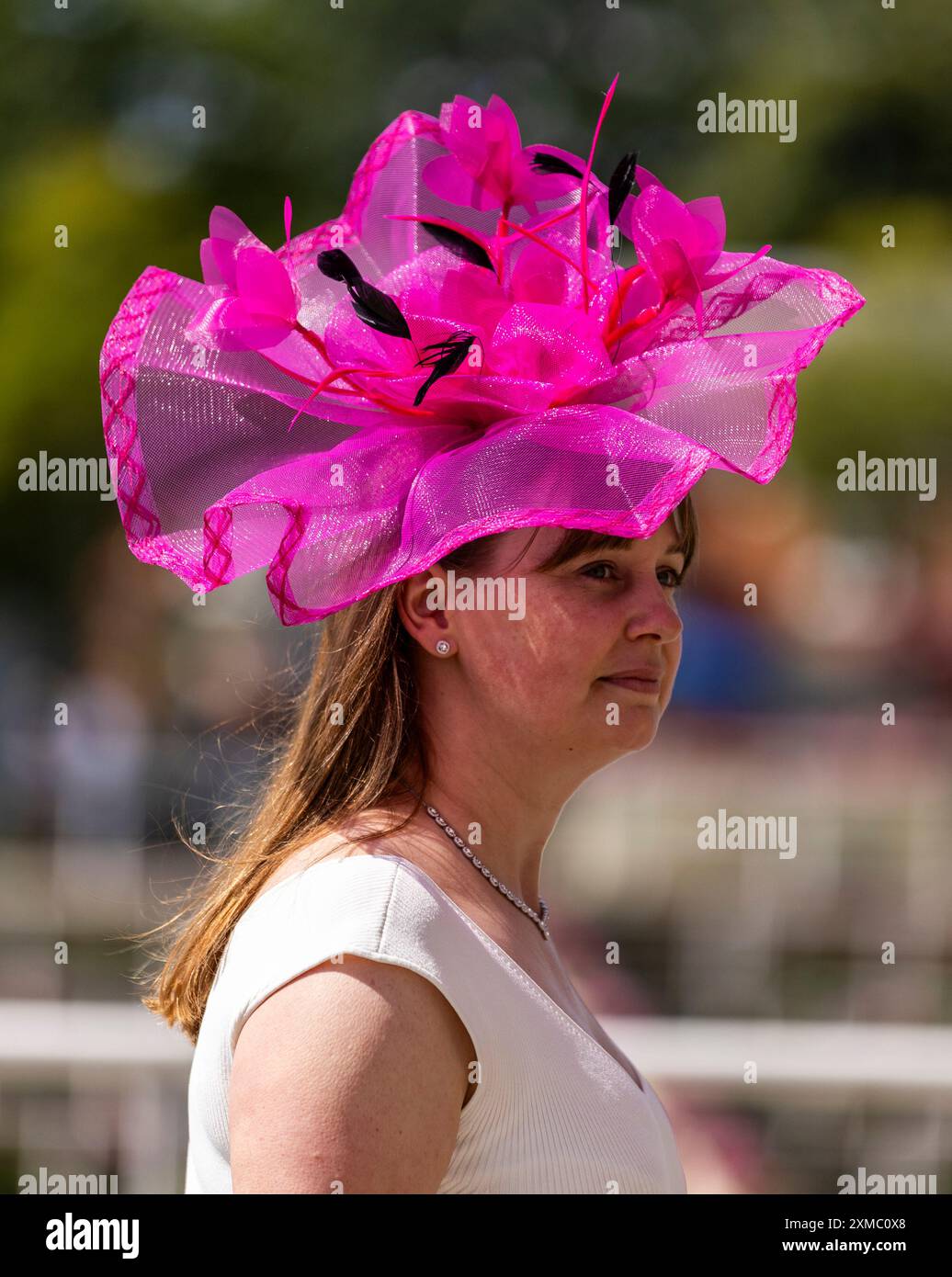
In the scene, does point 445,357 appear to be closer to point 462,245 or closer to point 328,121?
point 462,245

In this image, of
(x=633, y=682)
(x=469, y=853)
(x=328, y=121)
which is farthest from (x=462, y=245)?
(x=328, y=121)

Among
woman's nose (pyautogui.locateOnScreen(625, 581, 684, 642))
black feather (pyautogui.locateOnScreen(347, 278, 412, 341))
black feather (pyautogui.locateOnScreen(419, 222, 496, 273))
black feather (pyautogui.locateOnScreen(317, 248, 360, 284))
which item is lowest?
woman's nose (pyautogui.locateOnScreen(625, 581, 684, 642))

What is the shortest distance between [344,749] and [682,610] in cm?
330

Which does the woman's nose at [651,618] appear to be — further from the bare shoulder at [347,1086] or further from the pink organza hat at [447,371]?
the bare shoulder at [347,1086]

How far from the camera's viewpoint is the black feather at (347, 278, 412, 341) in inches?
59.6

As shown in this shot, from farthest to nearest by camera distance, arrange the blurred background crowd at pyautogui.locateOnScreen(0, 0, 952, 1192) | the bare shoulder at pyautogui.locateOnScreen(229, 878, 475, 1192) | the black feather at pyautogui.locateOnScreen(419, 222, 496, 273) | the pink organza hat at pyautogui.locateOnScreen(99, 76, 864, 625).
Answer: the blurred background crowd at pyautogui.locateOnScreen(0, 0, 952, 1192)
the black feather at pyautogui.locateOnScreen(419, 222, 496, 273)
the pink organza hat at pyautogui.locateOnScreen(99, 76, 864, 625)
the bare shoulder at pyautogui.locateOnScreen(229, 878, 475, 1192)

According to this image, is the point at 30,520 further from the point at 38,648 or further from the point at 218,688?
the point at 218,688

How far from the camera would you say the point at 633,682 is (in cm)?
157

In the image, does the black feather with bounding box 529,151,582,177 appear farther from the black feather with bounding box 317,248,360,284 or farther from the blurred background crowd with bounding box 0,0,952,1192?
the blurred background crowd with bounding box 0,0,952,1192

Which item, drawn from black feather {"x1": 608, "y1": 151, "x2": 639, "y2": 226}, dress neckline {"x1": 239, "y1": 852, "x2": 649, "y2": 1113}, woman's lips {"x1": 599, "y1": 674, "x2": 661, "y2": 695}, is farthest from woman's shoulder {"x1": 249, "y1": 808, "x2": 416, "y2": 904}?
black feather {"x1": 608, "y1": 151, "x2": 639, "y2": 226}

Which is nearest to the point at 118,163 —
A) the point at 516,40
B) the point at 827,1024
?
the point at 516,40

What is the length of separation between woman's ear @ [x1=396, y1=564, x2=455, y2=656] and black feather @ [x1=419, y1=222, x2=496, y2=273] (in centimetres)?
34

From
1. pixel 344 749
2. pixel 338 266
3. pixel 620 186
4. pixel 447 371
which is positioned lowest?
pixel 344 749
